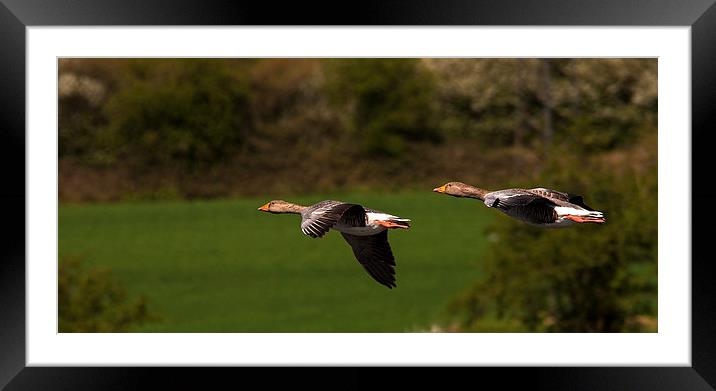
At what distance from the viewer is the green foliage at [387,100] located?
34.0 metres

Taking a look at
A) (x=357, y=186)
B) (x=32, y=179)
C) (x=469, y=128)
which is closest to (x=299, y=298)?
(x=357, y=186)

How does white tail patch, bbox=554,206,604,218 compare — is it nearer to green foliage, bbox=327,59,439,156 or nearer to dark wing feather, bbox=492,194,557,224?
dark wing feather, bbox=492,194,557,224

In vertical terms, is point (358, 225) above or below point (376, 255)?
above

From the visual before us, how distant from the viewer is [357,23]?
805 cm

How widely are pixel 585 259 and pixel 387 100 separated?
2081cm

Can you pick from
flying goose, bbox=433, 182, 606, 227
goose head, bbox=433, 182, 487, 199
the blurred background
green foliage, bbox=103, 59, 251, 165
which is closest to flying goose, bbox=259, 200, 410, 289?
goose head, bbox=433, 182, 487, 199

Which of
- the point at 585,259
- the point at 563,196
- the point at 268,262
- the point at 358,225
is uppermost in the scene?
the point at 563,196

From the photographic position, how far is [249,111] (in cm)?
3781

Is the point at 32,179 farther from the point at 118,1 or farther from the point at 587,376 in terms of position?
the point at 587,376

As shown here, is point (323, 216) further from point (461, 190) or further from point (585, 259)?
point (585, 259)

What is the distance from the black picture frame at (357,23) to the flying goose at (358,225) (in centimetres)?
135

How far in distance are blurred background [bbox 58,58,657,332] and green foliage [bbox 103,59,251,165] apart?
86 mm

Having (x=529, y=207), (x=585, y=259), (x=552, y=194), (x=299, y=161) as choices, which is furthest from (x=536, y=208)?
(x=299, y=161)

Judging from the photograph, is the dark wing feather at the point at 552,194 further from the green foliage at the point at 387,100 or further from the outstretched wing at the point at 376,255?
the green foliage at the point at 387,100
